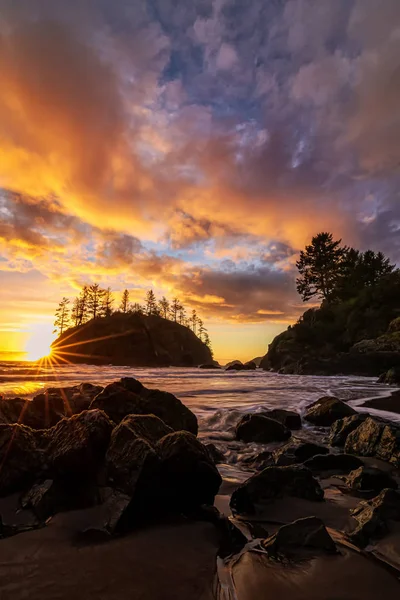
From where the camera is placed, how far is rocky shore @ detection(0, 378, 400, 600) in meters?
2.32

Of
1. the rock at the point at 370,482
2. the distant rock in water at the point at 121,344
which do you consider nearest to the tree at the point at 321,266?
the distant rock in water at the point at 121,344

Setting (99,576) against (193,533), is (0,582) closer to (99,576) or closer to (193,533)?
(99,576)

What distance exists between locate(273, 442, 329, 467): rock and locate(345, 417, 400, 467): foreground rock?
87cm

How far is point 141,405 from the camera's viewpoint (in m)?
6.99

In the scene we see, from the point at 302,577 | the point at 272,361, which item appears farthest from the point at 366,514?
the point at 272,361

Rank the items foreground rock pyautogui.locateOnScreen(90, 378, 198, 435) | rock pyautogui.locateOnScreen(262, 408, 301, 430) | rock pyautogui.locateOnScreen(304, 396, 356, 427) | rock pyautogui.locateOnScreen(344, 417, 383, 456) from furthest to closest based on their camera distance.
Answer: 1. rock pyautogui.locateOnScreen(304, 396, 356, 427)
2. rock pyautogui.locateOnScreen(262, 408, 301, 430)
3. foreground rock pyautogui.locateOnScreen(90, 378, 198, 435)
4. rock pyautogui.locateOnScreen(344, 417, 383, 456)

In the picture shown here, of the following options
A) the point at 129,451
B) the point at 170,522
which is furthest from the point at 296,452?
the point at 129,451

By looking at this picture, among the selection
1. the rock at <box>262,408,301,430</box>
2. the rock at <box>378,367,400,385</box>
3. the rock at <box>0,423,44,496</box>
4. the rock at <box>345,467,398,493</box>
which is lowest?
the rock at <box>345,467,398,493</box>

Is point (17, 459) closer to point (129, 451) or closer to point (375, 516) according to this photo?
point (129, 451)

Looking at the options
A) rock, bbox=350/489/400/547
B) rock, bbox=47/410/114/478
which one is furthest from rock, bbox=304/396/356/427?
rock, bbox=47/410/114/478

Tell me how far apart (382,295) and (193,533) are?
45705 mm

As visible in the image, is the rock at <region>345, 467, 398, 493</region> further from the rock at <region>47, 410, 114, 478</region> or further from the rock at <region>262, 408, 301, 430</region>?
the rock at <region>262, 408, 301, 430</region>

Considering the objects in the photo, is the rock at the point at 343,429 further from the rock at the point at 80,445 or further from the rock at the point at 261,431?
the rock at the point at 80,445

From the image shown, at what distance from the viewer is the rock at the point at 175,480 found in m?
3.25
